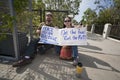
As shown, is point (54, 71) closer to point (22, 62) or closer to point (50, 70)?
point (50, 70)

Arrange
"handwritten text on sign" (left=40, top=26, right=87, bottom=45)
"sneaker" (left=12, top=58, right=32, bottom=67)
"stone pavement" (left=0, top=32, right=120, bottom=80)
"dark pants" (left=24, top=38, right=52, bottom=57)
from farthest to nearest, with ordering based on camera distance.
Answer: "handwritten text on sign" (left=40, top=26, right=87, bottom=45) < "dark pants" (left=24, top=38, right=52, bottom=57) < "sneaker" (left=12, top=58, right=32, bottom=67) < "stone pavement" (left=0, top=32, right=120, bottom=80)

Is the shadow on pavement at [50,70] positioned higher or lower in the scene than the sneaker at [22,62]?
lower

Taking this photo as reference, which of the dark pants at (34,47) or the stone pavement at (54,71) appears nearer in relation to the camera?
the stone pavement at (54,71)

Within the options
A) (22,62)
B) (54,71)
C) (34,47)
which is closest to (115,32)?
(34,47)

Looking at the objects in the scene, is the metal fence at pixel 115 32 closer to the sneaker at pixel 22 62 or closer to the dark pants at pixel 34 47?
the dark pants at pixel 34 47

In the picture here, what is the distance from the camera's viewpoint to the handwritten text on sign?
455cm

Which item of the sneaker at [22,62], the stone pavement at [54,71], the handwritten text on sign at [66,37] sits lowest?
the stone pavement at [54,71]

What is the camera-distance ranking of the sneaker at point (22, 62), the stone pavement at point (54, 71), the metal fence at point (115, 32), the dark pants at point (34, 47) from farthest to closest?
the metal fence at point (115, 32)
the dark pants at point (34, 47)
the sneaker at point (22, 62)
the stone pavement at point (54, 71)

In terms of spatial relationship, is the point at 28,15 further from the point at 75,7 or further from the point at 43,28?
the point at 75,7

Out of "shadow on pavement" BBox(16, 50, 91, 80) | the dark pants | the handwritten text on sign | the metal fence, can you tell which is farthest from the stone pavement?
the metal fence

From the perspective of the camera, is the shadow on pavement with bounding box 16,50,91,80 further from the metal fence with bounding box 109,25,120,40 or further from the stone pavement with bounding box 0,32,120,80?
the metal fence with bounding box 109,25,120,40

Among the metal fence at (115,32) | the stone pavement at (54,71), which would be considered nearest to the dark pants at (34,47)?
the stone pavement at (54,71)

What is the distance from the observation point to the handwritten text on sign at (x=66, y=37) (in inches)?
179

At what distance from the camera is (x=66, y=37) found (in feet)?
15.0
